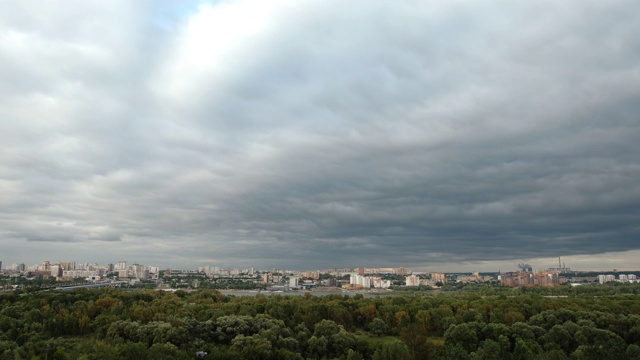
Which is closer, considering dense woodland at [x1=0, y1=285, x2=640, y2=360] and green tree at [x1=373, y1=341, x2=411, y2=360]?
green tree at [x1=373, y1=341, x2=411, y2=360]

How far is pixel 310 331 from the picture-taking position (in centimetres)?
5244

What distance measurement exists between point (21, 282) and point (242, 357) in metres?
132

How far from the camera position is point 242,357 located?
120 ft

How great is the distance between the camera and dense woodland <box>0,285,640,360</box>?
38.1 m

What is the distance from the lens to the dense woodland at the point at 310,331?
125 feet

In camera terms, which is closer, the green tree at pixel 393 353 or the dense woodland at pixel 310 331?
the green tree at pixel 393 353

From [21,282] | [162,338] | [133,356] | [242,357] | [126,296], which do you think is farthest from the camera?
[21,282]

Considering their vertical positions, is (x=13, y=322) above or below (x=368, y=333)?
above

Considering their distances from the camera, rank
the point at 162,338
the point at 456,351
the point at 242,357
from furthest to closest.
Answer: the point at 162,338, the point at 456,351, the point at 242,357

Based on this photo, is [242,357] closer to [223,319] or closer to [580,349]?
[223,319]

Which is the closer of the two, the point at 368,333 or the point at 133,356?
the point at 133,356

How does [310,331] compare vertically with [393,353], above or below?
below

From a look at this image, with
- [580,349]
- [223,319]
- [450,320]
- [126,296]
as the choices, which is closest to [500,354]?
[580,349]

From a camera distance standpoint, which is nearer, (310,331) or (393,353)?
(393,353)
